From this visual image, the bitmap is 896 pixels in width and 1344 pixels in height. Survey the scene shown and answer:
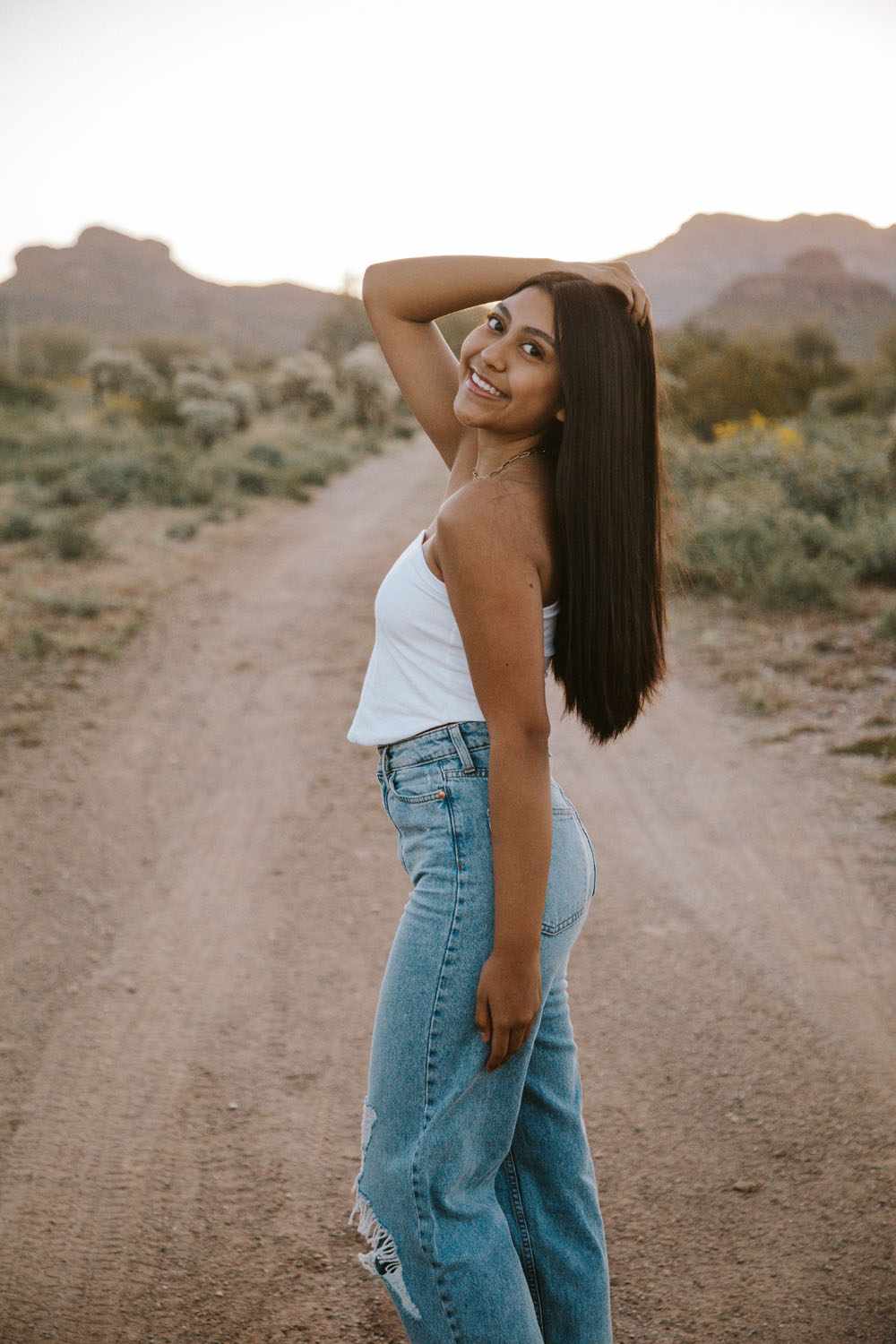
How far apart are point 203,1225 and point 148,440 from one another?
1633cm

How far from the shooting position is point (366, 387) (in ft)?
82.8

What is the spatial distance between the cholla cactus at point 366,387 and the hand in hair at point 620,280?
2465 cm

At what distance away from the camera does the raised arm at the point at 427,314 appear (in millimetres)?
1729

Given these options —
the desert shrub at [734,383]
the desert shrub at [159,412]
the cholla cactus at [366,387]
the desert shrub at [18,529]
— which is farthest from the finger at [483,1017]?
the cholla cactus at [366,387]

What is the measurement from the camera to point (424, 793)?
1.38m

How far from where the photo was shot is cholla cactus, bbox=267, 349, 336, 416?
88.3ft

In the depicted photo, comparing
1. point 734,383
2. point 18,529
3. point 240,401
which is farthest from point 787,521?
point 240,401

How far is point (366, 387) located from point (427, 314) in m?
24.5

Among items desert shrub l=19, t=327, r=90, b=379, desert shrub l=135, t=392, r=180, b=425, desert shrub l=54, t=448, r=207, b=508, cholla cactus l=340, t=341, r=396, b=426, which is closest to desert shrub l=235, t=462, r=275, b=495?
desert shrub l=54, t=448, r=207, b=508

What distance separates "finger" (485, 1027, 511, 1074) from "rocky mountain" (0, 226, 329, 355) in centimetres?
10107

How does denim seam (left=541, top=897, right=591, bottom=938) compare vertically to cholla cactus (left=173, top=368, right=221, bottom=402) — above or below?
below

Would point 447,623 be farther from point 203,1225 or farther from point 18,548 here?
point 18,548

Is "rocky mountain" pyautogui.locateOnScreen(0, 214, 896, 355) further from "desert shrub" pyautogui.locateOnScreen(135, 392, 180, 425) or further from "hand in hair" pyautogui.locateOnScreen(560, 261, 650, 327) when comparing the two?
"hand in hair" pyautogui.locateOnScreen(560, 261, 650, 327)

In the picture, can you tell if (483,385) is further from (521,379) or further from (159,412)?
(159,412)
